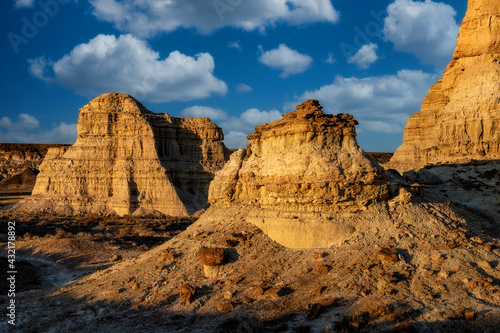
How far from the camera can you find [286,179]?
915 centimetres

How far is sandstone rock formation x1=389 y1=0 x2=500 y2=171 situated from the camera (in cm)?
2100

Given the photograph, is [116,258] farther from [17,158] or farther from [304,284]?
[17,158]

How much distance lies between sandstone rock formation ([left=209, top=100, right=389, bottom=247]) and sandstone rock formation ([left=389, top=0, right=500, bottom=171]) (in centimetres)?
1371

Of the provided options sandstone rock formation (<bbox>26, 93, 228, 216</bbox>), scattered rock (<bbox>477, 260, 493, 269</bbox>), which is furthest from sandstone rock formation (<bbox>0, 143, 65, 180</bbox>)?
scattered rock (<bbox>477, 260, 493, 269</bbox>)

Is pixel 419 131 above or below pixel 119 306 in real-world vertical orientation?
above

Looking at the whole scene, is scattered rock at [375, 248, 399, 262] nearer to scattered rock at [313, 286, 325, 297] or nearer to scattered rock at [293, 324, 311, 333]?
scattered rock at [313, 286, 325, 297]

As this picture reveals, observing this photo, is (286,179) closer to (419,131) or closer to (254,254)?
(254,254)

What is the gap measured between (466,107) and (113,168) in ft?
106

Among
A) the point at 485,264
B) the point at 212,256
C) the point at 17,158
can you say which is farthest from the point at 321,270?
the point at 17,158

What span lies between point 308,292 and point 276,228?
217 cm

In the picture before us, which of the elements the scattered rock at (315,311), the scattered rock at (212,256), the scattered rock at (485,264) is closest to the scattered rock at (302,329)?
the scattered rock at (315,311)

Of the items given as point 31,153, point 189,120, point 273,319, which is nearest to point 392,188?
point 273,319

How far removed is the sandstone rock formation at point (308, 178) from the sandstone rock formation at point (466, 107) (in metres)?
13.7

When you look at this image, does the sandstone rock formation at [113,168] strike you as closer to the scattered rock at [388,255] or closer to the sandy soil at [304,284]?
the sandy soil at [304,284]
